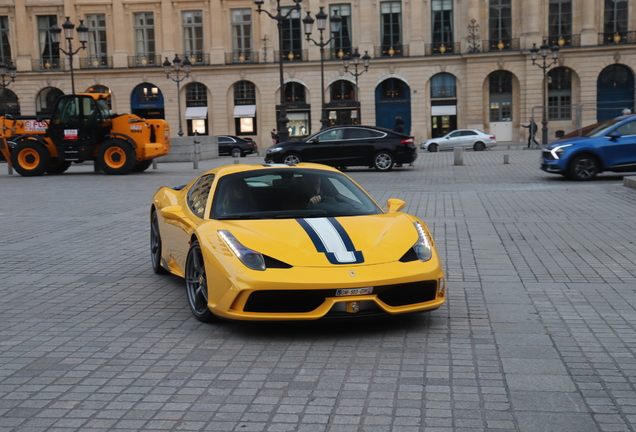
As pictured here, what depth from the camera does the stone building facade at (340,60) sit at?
174 ft

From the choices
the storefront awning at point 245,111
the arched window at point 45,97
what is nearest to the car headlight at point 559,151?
the storefront awning at point 245,111

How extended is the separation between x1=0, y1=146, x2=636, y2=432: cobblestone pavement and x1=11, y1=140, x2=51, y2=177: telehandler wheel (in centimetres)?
1708

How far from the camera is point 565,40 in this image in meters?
53.5

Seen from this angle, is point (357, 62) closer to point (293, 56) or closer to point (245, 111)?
point (293, 56)

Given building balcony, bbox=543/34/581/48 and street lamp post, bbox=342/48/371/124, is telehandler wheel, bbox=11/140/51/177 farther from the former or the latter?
building balcony, bbox=543/34/581/48

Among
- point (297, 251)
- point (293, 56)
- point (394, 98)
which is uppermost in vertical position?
point (293, 56)

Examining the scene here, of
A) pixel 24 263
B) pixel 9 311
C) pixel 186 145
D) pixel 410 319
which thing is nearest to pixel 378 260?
pixel 410 319

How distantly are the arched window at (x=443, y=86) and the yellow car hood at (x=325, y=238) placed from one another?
167ft

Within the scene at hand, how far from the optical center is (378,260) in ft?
18.5

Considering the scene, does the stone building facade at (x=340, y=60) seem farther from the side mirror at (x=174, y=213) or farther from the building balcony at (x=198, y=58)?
the side mirror at (x=174, y=213)

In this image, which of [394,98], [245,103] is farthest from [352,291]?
[245,103]

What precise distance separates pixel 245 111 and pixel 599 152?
41106mm

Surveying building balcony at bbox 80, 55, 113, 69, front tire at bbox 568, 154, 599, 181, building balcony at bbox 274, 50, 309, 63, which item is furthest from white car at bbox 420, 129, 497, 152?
building balcony at bbox 80, 55, 113, 69

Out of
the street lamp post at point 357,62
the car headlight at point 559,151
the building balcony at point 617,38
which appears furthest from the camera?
the building balcony at point 617,38
